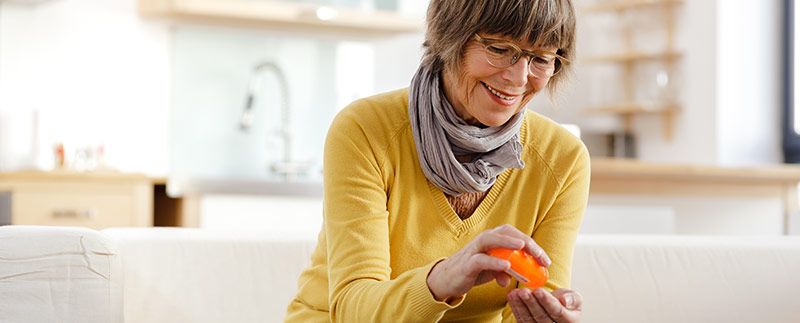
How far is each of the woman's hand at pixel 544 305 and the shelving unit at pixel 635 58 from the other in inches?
155

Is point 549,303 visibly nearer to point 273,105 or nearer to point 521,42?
point 521,42

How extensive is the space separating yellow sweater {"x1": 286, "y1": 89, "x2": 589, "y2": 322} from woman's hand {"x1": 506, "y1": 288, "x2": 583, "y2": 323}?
0.13 metres

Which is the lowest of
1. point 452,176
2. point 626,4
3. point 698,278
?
point 698,278

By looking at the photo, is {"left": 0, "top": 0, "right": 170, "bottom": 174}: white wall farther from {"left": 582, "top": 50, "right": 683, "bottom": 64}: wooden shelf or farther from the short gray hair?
the short gray hair

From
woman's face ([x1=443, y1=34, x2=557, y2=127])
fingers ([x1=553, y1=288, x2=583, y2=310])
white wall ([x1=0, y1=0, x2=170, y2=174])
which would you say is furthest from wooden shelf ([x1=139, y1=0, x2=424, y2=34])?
fingers ([x1=553, y1=288, x2=583, y2=310])

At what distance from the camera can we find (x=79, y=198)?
11.7 ft

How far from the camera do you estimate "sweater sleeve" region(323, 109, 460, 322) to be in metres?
1.13

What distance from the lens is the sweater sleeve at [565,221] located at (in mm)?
1371

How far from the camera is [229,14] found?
4.05 meters

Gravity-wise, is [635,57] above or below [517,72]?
above

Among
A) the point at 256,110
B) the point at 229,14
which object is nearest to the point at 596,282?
the point at 229,14

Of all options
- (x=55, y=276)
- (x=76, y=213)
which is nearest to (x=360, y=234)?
(x=55, y=276)

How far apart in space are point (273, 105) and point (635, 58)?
205 centimetres

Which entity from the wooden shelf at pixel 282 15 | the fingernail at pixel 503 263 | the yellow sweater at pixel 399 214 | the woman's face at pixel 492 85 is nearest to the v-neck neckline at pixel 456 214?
the yellow sweater at pixel 399 214
